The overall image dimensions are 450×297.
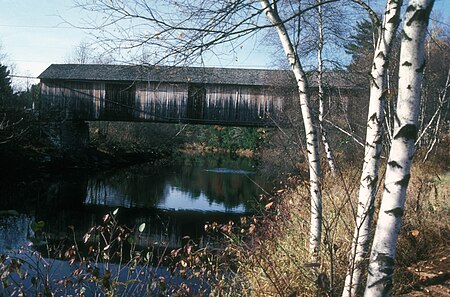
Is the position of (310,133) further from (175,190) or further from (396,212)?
(175,190)

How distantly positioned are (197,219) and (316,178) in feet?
27.2

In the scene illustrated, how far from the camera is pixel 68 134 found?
2306cm

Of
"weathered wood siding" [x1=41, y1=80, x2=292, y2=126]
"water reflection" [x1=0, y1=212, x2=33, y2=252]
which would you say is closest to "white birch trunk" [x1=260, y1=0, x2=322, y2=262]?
"water reflection" [x1=0, y1=212, x2=33, y2=252]

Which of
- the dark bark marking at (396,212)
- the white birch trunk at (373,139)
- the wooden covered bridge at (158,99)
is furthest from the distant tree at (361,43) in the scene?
the wooden covered bridge at (158,99)

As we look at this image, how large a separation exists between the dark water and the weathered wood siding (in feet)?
9.85

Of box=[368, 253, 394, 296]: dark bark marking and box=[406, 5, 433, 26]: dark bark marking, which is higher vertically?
box=[406, 5, 433, 26]: dark bark marking

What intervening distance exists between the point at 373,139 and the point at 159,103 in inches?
712

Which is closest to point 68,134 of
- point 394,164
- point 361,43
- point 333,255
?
point 361,43

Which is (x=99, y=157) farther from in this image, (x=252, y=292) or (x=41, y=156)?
(x=252, y=292)

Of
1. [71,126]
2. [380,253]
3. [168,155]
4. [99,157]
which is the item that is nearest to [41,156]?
[71,126]

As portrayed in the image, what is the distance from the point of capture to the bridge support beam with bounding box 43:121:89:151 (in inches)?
871

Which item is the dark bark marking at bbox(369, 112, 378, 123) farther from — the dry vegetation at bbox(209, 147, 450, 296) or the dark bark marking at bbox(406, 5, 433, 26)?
the dark bark marking at bbox(406, 5, 433, 26)

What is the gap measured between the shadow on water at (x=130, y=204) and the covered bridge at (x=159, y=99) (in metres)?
3.04

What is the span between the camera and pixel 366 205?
304cm
